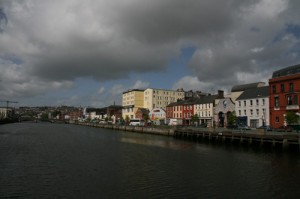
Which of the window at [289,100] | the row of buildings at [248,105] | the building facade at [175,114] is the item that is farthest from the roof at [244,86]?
the window at [289,100]

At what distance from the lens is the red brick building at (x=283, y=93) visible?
213ft

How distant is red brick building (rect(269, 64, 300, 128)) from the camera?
64.9 metres

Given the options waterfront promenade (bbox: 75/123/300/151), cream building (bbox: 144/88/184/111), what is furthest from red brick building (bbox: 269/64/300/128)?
cream building (bbox: 144/88/184/111)

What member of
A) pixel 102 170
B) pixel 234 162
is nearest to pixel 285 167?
pixel 234 162

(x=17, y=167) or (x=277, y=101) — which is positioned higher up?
(x=277, y=101)

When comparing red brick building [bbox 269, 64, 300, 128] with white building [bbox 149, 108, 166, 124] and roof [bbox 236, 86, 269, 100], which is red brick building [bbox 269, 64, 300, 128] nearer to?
roof [bbox 236, 86, 269, 100]

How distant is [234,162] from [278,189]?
12839 mm

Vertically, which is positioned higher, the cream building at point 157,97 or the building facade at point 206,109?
the cream building at point 157,97

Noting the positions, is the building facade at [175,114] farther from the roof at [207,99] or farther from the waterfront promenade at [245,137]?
the waterfront promenade at [245,137]

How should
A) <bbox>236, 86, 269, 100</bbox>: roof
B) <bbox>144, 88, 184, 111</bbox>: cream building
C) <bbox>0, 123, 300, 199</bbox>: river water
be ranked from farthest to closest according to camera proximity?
<bbox>144, 88, 184, 111</bbox>: cream building
<bbox>236, 86, 269, 100</bbox>: roof
<bbox>0, 123, 300, 199</bbox>: river water

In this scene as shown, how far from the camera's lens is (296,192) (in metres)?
23.2

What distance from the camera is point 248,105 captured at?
82.8 m

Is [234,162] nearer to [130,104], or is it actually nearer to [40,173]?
[40,173]

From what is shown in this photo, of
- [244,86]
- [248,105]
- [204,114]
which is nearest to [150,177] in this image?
[248,105]
